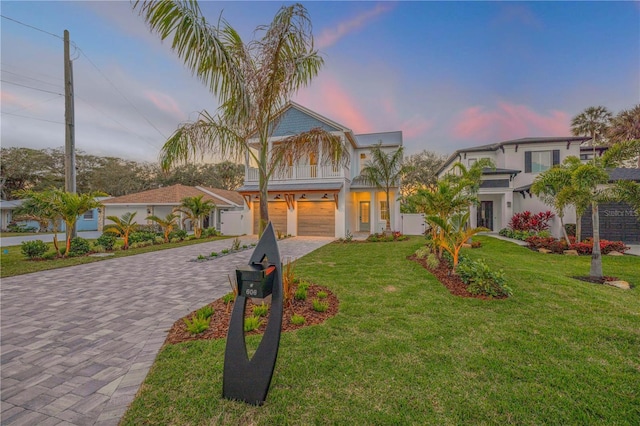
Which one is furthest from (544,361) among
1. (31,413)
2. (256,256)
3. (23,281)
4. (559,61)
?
(559,61)

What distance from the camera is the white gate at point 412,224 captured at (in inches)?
714

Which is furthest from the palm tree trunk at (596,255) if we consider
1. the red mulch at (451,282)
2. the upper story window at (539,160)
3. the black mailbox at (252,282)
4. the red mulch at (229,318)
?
the upper story window at (539,160)

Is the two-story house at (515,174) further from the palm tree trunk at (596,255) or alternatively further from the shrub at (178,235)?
the shrub at (178,235)

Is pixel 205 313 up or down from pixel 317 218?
down

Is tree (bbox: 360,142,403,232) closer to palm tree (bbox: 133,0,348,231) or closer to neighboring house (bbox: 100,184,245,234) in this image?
palm tree (bbox: 133,0,348,231)

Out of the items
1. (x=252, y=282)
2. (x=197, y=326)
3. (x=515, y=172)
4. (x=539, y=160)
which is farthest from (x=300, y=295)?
(x=539, y=160)

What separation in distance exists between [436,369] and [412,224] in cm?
1644

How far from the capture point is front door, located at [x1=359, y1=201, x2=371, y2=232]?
19781 mm

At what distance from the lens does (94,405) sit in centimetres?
235

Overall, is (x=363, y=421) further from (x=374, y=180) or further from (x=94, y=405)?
(x=374, y=180)

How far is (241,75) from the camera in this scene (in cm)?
479

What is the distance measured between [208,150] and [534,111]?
18.7m

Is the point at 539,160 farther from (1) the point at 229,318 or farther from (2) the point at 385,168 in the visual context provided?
(1) the point at 229,318

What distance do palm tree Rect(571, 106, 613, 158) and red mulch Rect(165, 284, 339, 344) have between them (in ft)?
97.1
